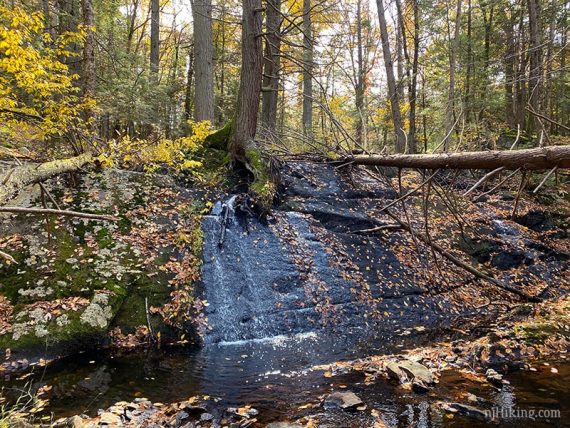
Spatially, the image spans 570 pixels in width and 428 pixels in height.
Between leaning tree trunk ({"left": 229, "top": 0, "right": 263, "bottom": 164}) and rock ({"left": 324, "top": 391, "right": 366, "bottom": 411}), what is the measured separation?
6411mm

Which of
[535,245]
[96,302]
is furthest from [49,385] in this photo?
[535,245]

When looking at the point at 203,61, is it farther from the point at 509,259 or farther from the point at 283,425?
the point at 283,425

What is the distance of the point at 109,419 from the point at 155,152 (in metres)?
6.39

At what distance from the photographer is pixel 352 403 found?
4148 millimetres

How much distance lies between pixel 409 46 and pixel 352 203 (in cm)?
1627

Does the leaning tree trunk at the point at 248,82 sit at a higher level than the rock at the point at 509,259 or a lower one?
higher

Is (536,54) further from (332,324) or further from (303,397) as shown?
(303,397)

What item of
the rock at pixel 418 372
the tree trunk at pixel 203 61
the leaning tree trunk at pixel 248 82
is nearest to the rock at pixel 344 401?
the rock at pixel 418 372

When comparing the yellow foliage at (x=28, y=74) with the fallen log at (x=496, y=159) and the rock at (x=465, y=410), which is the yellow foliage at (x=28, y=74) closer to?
the fallen log at (x=496, y=159)

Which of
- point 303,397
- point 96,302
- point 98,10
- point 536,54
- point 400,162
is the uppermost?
point 98,10

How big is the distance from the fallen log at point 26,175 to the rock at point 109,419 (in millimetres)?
2400

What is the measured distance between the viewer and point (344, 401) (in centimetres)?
420

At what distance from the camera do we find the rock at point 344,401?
4113 millimetres

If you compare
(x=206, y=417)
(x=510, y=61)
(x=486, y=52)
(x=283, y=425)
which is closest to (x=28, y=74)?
(x=206, y=417)
